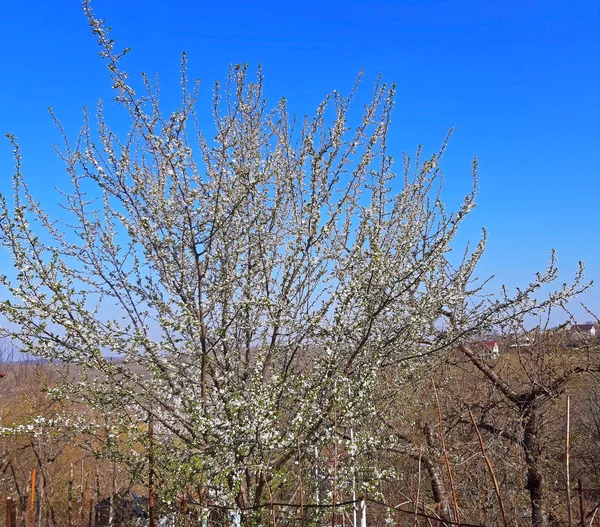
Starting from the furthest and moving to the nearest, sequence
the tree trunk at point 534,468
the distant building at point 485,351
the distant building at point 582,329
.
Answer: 1. the distant building at point 485,351
2. the tree trunk at point 534,468
3. the distant building at point 582,329

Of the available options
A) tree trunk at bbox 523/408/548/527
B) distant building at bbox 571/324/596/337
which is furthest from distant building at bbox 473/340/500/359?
distant building at bbox 571/324/596/337

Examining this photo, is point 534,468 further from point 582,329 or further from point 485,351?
point 582,329

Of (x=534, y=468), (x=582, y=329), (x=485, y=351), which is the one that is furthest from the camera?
(x=485, y=351)

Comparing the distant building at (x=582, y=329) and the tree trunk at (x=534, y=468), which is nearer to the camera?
the distant building at (x=582, y=329)

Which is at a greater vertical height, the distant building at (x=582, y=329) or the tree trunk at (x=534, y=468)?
the distant building at (x=582, y=329)

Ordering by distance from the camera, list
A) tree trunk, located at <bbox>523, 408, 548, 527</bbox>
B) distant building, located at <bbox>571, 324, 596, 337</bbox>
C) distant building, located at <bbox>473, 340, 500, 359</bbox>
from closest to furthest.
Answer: distant building, located at <bbox>571, 324, 596, 337</bbox>
tree trunk, located at <bbox>523, 408, 548, 527</bbox>
distant building, located at <bbox>473, 340, 500, 359</bbox>

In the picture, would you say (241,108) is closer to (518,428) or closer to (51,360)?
(51,360)

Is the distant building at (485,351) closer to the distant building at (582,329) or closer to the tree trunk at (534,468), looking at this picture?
the tree trunk at (534,468)

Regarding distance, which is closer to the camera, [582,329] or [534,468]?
[534,468]

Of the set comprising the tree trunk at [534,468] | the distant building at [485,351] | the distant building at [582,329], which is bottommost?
the tree trunk at [534,468]

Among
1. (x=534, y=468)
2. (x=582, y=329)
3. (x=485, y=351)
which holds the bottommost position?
(x=534, y=468)

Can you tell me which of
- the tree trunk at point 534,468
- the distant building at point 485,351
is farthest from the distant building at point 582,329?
the tree trunk at point 534,468

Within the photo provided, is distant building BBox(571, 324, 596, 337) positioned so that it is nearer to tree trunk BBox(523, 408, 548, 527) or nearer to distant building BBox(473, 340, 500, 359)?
distant building BBox(473, 340, 500, 359)

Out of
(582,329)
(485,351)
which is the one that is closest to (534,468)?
(485,351)
